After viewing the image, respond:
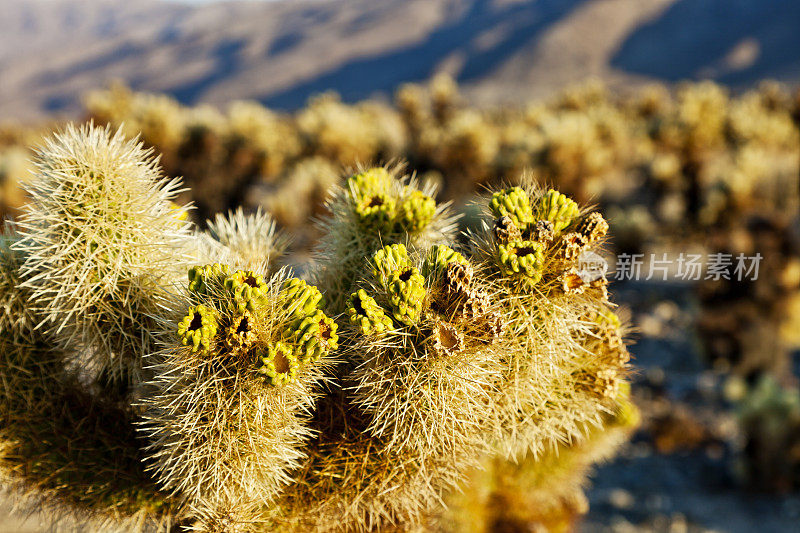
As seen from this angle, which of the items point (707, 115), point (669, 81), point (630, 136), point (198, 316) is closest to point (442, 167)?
point (630, 136)

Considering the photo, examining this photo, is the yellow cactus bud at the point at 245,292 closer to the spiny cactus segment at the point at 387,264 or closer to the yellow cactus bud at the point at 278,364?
the yellow cactus bud at the point at 278,364

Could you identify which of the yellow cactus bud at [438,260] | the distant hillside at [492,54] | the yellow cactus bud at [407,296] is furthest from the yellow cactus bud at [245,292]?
the distant hillside at [492,54]

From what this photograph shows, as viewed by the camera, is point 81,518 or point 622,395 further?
point 622,395

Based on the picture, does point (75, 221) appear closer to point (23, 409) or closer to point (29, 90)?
point (23, 409)

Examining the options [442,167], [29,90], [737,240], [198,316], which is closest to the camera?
Answer: [198,316]

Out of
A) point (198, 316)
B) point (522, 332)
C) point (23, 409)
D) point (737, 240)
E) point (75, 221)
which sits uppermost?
point (75, 221)
